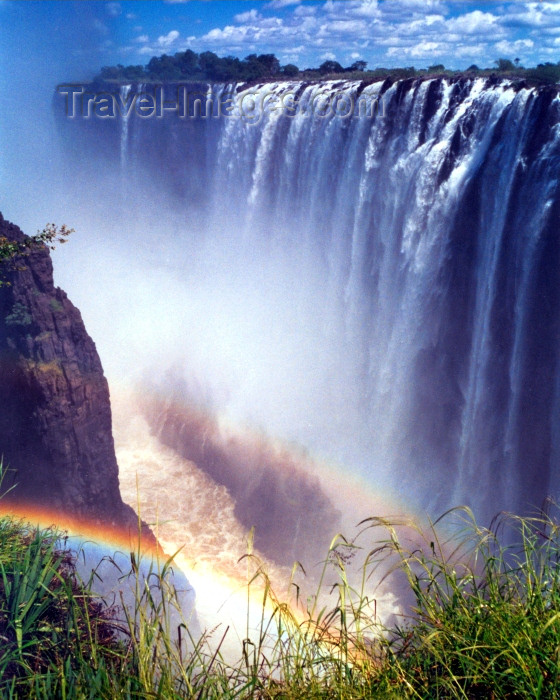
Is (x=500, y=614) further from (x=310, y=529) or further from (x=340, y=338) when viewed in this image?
(x=340, y=338)

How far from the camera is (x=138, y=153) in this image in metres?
20.1

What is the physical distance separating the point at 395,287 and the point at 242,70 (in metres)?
8.90

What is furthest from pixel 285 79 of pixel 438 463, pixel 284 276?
pixel 438 463

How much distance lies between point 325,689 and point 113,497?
7698 mm

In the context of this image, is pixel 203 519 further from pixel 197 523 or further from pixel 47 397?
pixel 47 397

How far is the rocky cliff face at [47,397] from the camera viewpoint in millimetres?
8055

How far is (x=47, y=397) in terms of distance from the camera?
812cm

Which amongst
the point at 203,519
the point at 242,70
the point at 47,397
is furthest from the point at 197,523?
the point at 242,70

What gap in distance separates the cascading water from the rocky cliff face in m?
5.30

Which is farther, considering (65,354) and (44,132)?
(44,132)

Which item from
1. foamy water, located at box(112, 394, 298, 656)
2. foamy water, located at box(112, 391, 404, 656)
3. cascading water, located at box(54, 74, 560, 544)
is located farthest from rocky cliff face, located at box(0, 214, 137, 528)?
cascading water, located at box(54, 74, 560, 544)

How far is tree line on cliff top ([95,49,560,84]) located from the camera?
10.7 metres

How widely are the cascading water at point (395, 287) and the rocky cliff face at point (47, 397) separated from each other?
5297 millimetres

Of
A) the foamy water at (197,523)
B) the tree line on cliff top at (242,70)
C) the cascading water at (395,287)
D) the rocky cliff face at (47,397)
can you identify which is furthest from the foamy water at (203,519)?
the tree line on cliff top at (242,70)
